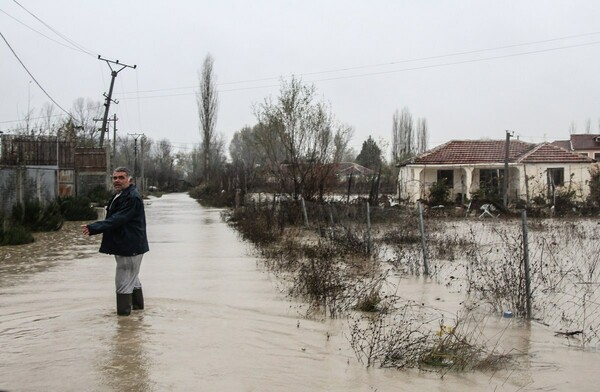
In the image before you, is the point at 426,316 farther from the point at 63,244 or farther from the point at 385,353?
the point at 63,244

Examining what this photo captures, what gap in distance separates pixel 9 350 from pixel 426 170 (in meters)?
36.5

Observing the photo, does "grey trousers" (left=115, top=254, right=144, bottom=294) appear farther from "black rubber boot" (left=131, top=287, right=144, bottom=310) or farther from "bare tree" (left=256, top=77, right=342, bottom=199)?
"bare tree" (left=256, top=77, right=342, bottom=199)

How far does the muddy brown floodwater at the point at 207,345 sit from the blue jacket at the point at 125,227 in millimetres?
861

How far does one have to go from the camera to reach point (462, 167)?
40031mm

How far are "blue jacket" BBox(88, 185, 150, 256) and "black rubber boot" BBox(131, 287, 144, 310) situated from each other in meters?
0.87

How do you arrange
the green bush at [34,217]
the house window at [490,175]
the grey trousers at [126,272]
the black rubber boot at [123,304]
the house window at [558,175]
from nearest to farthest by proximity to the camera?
the grey trousers at [126,272], the black rubber boot at [123,304], the green bush at [34,217], the house window at [558,175], the house window at [490,175]

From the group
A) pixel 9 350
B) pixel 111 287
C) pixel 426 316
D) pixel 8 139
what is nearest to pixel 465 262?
pixel 426 316

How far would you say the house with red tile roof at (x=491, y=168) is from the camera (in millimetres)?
38438

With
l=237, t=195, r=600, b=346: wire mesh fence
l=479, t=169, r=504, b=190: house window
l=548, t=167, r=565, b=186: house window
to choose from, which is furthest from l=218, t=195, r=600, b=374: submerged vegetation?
l=479, t=169, r=504, b=190: house window

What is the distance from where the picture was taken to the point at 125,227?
749 cm

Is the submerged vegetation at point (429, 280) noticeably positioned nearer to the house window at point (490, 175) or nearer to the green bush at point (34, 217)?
the green bush at point (34, 217)

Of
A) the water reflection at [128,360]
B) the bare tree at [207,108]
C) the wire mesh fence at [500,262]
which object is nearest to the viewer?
the water reflection at [128,360]

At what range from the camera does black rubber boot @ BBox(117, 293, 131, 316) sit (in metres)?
7.70

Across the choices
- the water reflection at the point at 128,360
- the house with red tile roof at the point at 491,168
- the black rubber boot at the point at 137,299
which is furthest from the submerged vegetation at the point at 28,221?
the house with red tile roof at the point at 491,168
